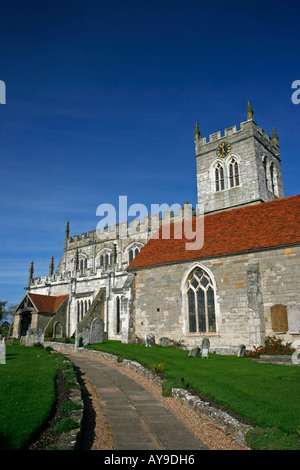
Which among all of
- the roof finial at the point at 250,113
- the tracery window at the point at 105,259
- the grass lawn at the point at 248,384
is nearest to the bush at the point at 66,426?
the grass lawn at the point at 248,384

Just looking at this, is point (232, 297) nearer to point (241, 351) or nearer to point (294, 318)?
point (241, 351)

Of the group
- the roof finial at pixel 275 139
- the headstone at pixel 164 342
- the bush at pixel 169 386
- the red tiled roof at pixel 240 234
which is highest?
the roof finial at pixel 275 139

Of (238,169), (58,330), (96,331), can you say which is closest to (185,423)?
(96,331)

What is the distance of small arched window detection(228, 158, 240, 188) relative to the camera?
30.0 m

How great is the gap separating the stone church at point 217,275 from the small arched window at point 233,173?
9cm

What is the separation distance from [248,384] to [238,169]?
23667 mm

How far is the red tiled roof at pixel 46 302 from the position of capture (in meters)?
31.2

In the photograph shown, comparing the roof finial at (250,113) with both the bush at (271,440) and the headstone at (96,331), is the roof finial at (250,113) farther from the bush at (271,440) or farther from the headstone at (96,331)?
the bush at (271,440)

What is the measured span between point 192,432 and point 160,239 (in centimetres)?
1823

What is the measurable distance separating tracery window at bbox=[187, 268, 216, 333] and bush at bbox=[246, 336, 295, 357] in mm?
3050

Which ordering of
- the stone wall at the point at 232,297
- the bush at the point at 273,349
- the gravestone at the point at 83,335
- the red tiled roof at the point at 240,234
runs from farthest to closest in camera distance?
1. the gravestone at the point at 83,335
2. the red tiled roof at the point at 240,234
3. the stone wall at the point at 232,297
4. the bush at the point at 273,349

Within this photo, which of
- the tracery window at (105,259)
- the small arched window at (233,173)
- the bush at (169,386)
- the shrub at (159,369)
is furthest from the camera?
the tracery window at (105,259)

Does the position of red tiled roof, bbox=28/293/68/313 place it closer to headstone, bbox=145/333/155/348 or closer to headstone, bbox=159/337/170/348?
headstone, bbox=145/333/155/348
